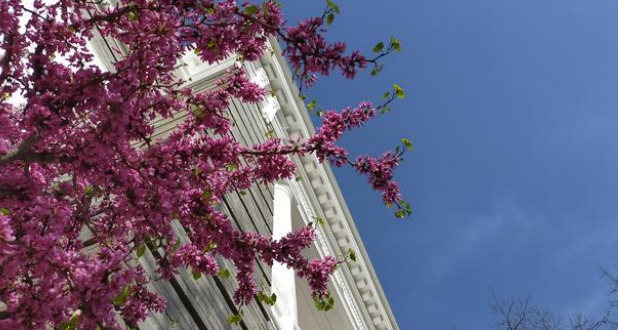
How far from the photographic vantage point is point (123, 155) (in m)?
3.56

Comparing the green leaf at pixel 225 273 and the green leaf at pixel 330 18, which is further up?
the green leaf at pixel 330 18

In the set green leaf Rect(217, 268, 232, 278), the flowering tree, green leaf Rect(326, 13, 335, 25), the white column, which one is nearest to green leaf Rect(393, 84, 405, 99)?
the flowering tree

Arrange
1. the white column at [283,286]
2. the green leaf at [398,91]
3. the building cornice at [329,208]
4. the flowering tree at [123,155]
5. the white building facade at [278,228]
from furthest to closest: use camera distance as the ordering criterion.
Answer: the building cornice at [329,208]
the white column at [283,286]
the white building facade at [278,228]
the green leaf at [398,91]
the flowering tree at [123,155]

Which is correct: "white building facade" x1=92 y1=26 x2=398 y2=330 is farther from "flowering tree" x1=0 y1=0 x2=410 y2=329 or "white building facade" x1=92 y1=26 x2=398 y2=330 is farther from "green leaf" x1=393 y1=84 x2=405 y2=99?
"green leaf" x1=393 y1=84 x2=405 y2=99

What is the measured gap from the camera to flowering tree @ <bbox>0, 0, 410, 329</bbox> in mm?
3100

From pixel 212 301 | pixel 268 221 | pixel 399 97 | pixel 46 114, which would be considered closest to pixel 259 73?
pixel 268 221

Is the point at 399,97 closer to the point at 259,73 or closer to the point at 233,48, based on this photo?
the point at 233,48

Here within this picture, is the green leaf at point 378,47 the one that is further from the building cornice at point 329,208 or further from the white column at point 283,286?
the building cornice at point 329,208

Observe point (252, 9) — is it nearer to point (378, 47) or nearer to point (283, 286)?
point (378, 47)

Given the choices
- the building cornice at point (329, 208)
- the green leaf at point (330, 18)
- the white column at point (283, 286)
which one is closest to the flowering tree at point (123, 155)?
the green leaf at point (330, 18)

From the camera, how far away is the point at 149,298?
4207 mm

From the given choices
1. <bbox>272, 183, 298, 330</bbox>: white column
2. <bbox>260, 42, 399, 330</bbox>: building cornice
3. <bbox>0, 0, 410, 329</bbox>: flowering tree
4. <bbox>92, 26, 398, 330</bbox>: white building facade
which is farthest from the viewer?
<bbox>260, 42, 399, 330</bbox>: building cornice

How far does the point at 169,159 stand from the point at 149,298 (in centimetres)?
106

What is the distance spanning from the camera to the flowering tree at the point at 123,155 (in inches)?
122
